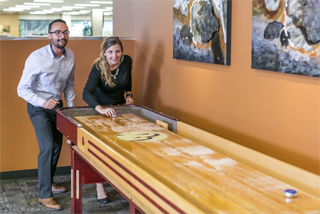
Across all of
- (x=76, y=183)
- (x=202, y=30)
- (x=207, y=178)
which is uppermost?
(x=202, y=30)

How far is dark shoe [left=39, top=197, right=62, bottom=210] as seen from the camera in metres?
3.42

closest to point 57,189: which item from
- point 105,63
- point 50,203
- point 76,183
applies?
point 50,203

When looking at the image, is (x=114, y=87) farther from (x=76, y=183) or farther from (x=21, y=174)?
(x=21, y=174)

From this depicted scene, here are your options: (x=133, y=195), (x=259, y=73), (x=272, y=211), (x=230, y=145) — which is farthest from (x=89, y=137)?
(x=272, y=211)

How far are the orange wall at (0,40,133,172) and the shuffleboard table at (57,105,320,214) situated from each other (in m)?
1.40

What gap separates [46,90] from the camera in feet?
11.7

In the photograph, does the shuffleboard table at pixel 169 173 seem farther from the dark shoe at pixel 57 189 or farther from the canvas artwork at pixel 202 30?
the dark shoe at pixel 57 189

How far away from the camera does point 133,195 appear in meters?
1.96

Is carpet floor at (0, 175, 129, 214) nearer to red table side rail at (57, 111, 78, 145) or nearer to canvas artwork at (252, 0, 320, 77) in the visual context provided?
red table side rail at (57, 111, 78, 145)

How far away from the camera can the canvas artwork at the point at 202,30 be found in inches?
112

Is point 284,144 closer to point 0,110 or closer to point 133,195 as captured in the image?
point 133,195

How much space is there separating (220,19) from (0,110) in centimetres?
259

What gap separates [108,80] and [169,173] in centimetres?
183

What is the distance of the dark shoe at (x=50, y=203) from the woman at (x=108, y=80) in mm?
382
